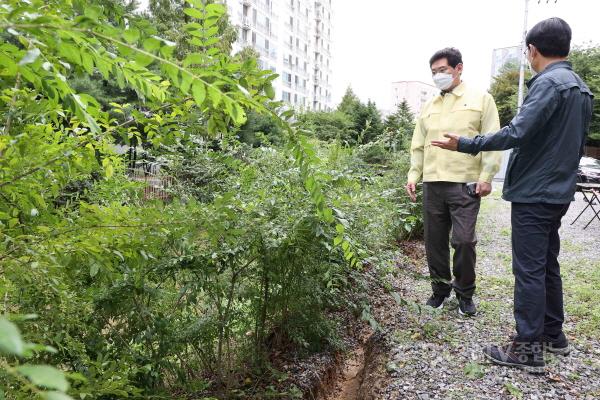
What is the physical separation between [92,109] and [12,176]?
27 centimetres

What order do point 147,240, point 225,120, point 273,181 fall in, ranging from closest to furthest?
A: 1. point 147,240
2. point 225,120
3. point 273,181

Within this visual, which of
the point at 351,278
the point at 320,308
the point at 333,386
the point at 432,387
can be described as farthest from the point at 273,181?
the point at 333,386

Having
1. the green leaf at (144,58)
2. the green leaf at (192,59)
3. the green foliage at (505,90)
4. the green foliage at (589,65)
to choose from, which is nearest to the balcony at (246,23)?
the green foliage at (505,90)

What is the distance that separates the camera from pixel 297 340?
9.64 feet

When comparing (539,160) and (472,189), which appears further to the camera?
(472,189)

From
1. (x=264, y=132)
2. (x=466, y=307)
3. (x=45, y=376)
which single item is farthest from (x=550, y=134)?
(x=264, y=132)

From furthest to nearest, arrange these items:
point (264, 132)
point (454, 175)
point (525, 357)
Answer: point (264, 132), point (454, 175), point (525, 357)

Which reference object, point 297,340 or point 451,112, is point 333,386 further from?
point 451,112

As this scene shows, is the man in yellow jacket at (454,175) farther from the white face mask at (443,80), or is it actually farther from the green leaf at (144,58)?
the green leaf at (144,58)

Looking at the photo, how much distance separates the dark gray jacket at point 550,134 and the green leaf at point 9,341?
2478 mm

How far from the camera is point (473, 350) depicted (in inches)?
111

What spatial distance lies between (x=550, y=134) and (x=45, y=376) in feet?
8.65

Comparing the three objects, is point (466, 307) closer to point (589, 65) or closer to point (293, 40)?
point (589, 65)

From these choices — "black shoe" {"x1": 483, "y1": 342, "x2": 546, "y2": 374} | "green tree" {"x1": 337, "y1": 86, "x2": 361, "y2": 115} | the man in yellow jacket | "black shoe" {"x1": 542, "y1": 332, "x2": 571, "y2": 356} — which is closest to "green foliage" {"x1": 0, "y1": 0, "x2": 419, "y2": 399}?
the man in yellow jacket
